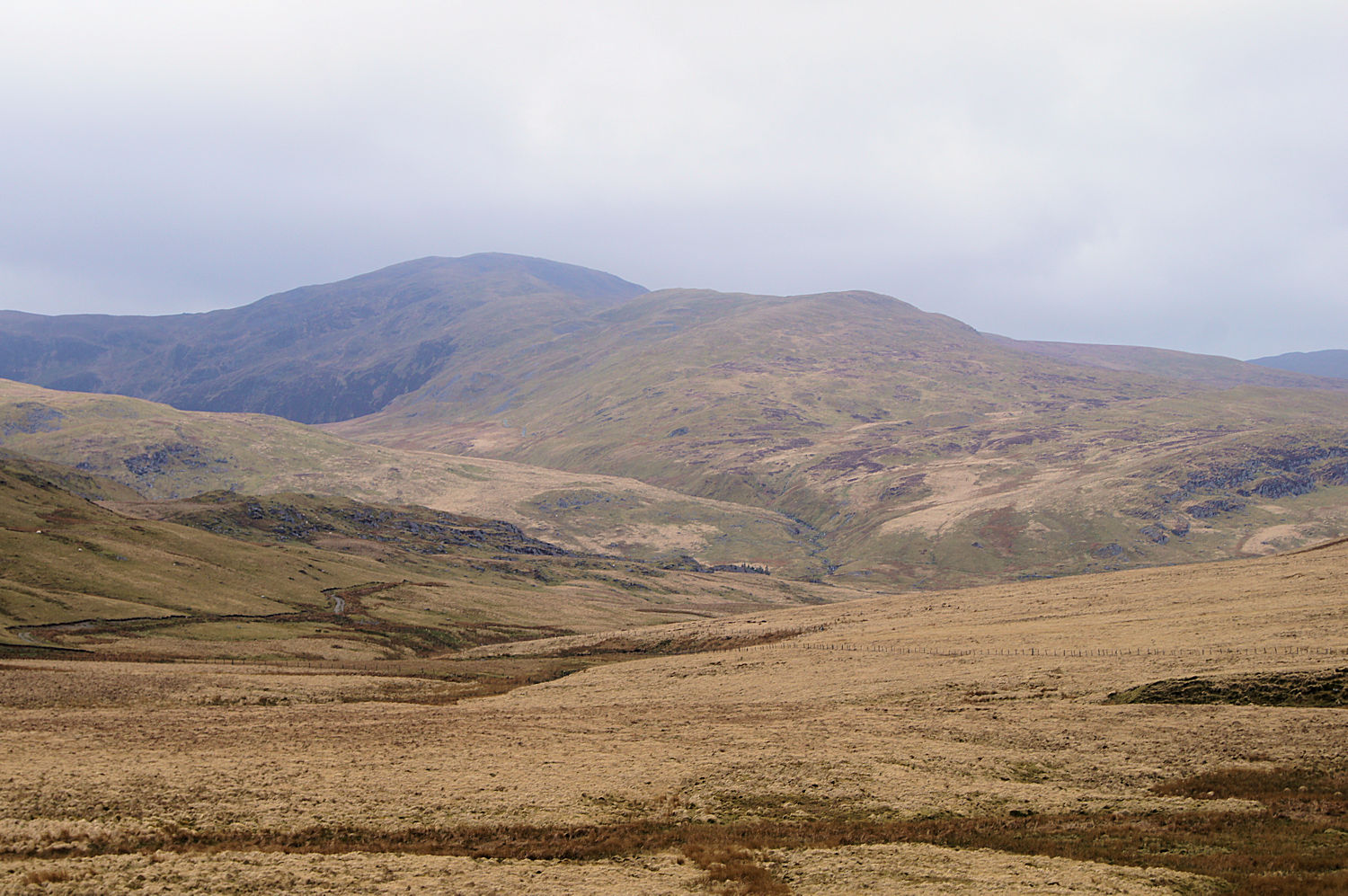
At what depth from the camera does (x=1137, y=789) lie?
114 ft

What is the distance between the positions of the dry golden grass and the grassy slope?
89.4 feet

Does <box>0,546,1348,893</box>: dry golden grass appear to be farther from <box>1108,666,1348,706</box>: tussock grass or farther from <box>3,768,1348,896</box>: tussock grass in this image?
<box>1108,666,1348,706</box>: tussock grass

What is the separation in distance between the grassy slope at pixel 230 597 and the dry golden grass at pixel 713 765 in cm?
2723

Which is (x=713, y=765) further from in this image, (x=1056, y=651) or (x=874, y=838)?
(x=1056, y=651)

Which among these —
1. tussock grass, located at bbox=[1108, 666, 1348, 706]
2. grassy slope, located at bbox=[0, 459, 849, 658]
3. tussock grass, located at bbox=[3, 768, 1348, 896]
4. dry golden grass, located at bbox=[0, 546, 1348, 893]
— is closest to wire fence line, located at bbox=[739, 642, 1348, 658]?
dry golden grass, located at bbox=[0, 546, 1348, 893]

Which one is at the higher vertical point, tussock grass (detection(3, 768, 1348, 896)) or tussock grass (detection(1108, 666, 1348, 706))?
tussock grass (detection(1108, 666, 1348, 706))

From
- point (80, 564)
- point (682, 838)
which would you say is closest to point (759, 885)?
point (682, 838)

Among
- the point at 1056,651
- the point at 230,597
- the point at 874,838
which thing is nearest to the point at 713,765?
the point at 874,838

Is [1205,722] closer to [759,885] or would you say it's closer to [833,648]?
[759,885]

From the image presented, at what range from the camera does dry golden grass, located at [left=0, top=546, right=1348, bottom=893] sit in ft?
95.0

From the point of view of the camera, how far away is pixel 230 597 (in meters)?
115

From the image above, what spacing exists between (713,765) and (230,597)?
9763 centimetres

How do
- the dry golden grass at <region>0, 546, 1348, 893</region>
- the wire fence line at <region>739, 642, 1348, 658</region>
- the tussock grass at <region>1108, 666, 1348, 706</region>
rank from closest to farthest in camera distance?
the dry golden grass at <region>0, 546, 1348, 893</region> → the tussock grass at <region>1108, 666, 1348, 706</region> → the wire fence line at <region>739, 642, 1348, 658</region>

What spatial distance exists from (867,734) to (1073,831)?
13.7 metres
